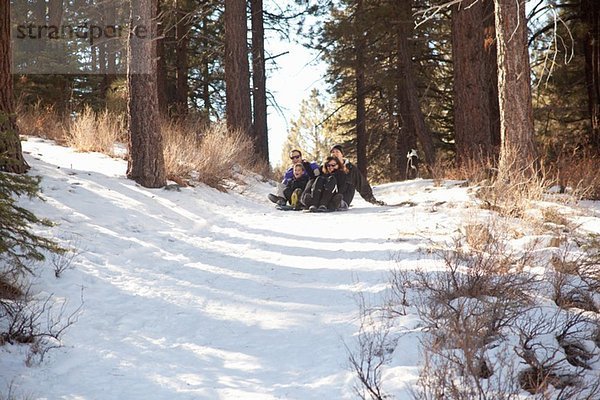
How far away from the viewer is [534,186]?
5609 millimetres

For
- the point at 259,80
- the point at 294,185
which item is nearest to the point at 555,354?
the point at 294,185

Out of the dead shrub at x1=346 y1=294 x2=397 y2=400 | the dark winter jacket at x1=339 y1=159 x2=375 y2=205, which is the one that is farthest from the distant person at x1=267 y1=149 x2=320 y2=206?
the dead shrub at x1=346 y1=294 x2=397 y2=400

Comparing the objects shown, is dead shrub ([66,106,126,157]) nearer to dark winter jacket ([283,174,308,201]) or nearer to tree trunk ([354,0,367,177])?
dark winter jacket ([283,174,308,201])

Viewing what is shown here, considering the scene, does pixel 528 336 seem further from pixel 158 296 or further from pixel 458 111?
pixel 458 111

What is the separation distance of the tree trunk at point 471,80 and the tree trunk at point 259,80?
6737 millimetres

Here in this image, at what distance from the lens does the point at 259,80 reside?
53.1 feet

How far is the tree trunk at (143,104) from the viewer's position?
24.0 feet

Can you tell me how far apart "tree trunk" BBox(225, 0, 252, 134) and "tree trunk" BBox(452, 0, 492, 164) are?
17.0 ft

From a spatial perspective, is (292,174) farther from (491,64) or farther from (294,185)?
(491,64)

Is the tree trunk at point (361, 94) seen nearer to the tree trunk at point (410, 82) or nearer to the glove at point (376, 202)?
the tree trunk at point (410, 82)

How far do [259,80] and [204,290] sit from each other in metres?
12.9

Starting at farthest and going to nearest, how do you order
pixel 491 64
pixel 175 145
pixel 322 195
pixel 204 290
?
pixel 491 64 → pixel 175 145 → pixel 322 195 → pixel 204 290

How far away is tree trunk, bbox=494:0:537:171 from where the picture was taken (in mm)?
6453

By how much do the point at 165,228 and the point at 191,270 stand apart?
1.46 metres
